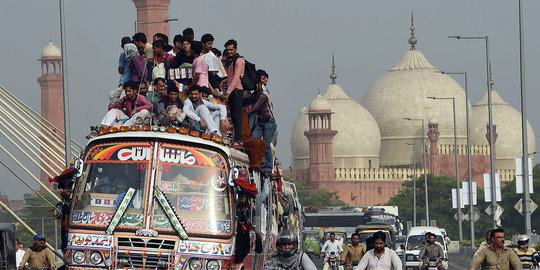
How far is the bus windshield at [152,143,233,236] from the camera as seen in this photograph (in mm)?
15125

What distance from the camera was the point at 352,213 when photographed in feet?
185

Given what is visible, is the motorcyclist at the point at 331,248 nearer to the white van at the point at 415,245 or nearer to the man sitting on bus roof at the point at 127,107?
the white van at the point at 415,245

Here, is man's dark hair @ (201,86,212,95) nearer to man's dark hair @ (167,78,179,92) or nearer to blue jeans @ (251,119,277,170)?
man's dark hair @ (167,78,179,92)

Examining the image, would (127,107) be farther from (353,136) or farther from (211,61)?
(353,136)

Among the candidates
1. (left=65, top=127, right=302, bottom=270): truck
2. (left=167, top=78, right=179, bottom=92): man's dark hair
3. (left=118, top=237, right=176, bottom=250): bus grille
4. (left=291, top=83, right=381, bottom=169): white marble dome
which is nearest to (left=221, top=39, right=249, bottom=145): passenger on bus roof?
(left=167, top=78, right=179, bottom=92): man's dark hair

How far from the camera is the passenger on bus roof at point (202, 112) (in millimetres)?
16609

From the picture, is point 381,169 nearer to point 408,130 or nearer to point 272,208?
point 408,130

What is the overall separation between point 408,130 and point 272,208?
103496 millimetres

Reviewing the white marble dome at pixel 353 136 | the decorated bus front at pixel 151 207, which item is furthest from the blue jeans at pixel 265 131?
the white marble dome at pixel 353 136

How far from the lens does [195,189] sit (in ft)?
50.2

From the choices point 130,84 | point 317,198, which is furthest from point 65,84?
point 317,198

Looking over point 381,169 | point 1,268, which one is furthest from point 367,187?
point 1,268

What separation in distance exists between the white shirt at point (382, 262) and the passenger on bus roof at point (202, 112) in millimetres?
3573

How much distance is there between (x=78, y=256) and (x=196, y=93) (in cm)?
286
